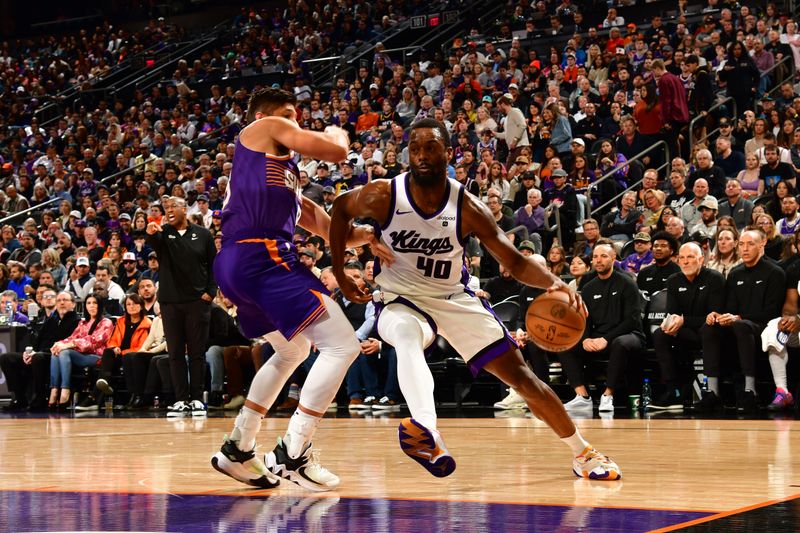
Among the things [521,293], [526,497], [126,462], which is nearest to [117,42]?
[521,293]

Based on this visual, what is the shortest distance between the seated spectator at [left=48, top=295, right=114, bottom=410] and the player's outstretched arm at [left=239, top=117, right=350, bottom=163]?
8.34 metres

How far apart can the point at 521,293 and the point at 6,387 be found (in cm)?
677

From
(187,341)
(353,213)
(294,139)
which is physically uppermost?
(294,139)

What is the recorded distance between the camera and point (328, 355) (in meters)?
4.74

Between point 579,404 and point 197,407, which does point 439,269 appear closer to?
point 579,404

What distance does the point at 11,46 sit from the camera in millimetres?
32406

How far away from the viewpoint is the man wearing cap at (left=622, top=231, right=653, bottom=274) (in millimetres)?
11234

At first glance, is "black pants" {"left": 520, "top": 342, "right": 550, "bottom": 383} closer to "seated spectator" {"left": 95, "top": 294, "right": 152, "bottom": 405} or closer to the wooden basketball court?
the wooden basketball court

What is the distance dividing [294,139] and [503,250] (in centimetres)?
107

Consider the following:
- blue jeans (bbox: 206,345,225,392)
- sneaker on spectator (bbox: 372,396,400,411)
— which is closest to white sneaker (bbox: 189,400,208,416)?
blue jeans (bbox: 206,345,225,392)

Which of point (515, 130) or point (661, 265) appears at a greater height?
point (515, 130)

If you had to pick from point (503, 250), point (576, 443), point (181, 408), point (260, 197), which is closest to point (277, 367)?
point (260, 197)

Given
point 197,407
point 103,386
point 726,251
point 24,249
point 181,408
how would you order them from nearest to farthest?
point 726,251
point 197,407
point 181,408
point 103,386
point 24,249

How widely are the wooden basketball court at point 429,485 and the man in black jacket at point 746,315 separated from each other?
1.27 metres
